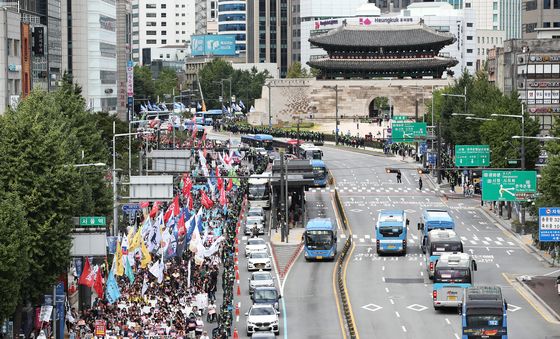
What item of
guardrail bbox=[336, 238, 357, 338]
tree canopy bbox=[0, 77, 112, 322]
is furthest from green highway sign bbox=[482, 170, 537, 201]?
tree canopy bbox=[0, 77, 112, 322]

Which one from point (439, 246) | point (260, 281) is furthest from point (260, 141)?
point (260, 281)

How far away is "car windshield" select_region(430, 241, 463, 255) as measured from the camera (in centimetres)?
9175

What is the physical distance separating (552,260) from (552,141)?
12.2 meters

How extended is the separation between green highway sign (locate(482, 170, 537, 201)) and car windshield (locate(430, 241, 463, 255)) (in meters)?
12.1

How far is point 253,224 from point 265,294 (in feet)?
108

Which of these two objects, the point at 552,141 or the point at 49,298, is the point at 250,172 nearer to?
the point at 552,141

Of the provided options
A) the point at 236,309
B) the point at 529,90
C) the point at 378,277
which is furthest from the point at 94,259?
the point at 529,90

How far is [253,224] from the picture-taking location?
114m

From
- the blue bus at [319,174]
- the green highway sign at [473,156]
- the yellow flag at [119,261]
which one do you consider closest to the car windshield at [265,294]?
the yellow flag at [119,261]

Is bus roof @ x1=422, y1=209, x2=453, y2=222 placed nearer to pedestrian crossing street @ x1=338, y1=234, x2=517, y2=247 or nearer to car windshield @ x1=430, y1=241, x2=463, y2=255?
pedestrian crossing street @ x1=338, y1=234, x2=517, y2=247

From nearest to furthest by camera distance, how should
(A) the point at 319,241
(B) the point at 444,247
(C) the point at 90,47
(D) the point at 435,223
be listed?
(B) the point at 444,247
(A) the point at 319,241
(D) the point at 435,223
(C) the point at 90,47

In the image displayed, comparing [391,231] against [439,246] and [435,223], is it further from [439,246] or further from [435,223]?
[439,246]

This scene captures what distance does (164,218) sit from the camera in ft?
301

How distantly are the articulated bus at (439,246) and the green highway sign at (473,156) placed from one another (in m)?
27.4
